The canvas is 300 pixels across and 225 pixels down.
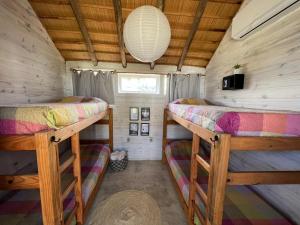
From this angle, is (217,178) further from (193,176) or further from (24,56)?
(24,56)

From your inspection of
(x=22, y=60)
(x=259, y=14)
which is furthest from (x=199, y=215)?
(x=22, y=60)

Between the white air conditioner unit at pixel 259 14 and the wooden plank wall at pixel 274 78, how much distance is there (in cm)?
10

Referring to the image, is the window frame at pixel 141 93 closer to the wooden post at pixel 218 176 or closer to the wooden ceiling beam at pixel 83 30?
the wooden ceiling beam at pixel 83 30

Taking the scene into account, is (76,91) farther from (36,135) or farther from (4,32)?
(36,135)

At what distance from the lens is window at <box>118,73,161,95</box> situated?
3.72m

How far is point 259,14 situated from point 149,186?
2898mm

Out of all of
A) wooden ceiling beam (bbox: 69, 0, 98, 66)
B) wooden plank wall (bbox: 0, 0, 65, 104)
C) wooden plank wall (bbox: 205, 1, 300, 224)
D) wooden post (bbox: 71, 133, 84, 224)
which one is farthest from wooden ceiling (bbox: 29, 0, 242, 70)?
wooden post (bbox: 71, 133, 84, 224)

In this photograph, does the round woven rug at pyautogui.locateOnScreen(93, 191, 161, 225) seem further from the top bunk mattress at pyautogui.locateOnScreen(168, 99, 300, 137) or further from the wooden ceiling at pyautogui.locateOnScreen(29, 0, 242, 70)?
the wooden ceiling at pyautogui.locateOnScreen(29, 0, 242, 70)

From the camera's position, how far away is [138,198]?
92.5 inches

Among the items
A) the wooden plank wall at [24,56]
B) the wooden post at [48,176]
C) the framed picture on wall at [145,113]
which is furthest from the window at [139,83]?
the wooden post at [48,176]

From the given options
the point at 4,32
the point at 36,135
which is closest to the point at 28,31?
the point at 4,32

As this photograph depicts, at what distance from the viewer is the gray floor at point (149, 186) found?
2.03 m

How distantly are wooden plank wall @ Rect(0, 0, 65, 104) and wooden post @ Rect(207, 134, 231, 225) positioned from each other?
2.35m

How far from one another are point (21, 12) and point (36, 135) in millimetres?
2158
